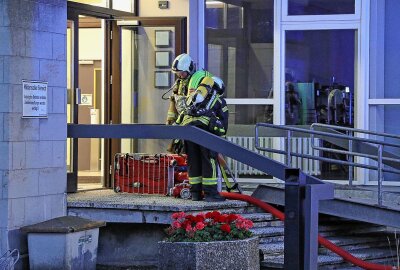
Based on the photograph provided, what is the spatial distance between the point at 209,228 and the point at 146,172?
10.7 feet

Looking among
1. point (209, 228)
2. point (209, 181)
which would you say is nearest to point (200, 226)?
point (209, 228)

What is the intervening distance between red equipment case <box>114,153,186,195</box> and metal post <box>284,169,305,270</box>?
538 centimetres

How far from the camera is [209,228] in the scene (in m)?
8.45

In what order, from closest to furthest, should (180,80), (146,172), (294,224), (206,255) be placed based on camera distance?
(294,224) → (206,255) → (180,80) → (146,172)

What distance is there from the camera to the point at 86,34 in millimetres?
14438

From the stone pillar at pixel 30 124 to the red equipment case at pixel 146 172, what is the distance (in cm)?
145

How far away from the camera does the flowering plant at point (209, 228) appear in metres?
→ 8.34

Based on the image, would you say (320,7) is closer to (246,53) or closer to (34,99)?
(246,53)

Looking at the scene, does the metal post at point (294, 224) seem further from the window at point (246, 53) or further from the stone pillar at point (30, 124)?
the window at point (246, 53)

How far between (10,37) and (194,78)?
238 centimetres

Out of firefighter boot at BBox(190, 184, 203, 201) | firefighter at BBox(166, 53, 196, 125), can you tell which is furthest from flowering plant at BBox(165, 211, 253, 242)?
firefighter at BBox(166, 53, 196, 125)

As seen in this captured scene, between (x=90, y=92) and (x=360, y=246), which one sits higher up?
(x=90, y=92)

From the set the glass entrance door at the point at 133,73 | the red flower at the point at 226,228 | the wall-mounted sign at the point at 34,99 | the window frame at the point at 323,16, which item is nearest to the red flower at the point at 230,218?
the red flower at the point at 226,228

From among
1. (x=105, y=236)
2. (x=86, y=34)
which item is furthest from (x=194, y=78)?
(x=86, y=34)
